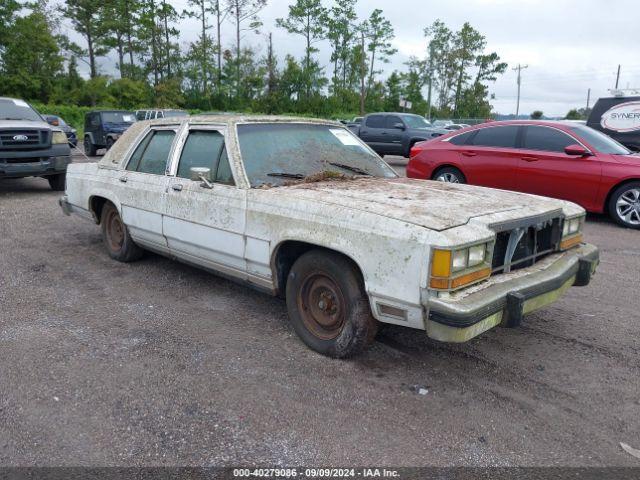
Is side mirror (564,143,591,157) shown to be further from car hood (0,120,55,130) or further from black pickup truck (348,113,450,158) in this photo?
car hood (0,120,55,130)

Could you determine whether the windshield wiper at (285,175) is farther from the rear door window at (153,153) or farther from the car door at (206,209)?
the rear door window at (153,153)

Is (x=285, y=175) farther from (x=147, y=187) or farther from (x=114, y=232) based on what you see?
(x=114, y=232)

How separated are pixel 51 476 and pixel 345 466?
4.47ft

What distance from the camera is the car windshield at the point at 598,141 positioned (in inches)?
317

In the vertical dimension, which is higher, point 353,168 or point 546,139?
point 546,139

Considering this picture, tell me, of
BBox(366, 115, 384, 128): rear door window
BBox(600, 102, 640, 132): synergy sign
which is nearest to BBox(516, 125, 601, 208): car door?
BBox(600, 102, 640, 132): synergy sign

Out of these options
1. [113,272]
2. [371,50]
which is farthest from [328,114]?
[113,272]

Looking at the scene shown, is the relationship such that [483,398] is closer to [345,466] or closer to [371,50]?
[345,466]

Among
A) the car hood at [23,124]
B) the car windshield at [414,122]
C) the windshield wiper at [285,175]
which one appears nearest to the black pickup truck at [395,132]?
the car windshield at [414,122]

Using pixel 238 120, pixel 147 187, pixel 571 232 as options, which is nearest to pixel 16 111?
pixel 147 187

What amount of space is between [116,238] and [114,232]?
7 cm

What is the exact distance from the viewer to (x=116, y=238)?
19.0 ft

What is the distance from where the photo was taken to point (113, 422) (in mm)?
2834

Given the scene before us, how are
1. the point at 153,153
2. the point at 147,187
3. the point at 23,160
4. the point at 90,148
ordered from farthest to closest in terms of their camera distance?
1. the point at 90,148
2. the point at 23,160
3. the point at 153,153
4. the point at 147,187
